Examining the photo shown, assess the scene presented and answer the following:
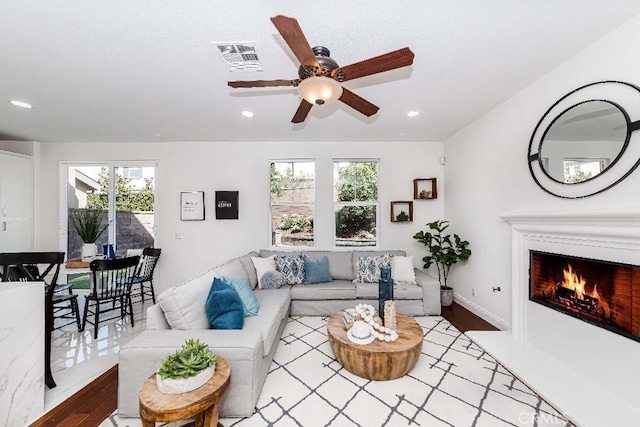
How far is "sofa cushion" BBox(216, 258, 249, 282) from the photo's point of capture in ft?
9.70

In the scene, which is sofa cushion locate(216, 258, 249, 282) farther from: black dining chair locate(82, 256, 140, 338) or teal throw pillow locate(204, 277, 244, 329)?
black dining chair locate(82, 256, 140, 338)

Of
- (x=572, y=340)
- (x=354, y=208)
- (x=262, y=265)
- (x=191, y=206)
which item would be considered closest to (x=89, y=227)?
(x=191, y=206)

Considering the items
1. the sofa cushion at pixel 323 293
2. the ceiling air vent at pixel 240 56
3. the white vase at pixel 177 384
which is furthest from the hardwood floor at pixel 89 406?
the ceiling air vent at pixel 240 56

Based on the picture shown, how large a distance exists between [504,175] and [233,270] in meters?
3.37

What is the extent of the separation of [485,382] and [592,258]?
1309 millimetres

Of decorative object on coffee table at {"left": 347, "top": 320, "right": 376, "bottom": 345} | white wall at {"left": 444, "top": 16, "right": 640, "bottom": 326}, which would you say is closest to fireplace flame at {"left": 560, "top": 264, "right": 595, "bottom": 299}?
white wall at {"left": 444, "top": 16, "right": 640, "bottom": 326}

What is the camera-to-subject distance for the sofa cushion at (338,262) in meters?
4.12

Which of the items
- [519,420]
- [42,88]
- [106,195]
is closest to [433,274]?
[519,420]

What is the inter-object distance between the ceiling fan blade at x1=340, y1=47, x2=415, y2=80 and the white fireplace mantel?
179 centimetres

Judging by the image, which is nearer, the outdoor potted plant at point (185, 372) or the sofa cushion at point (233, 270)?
the outdoor potted plant at point (185, 372)

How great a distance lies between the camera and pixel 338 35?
191cm

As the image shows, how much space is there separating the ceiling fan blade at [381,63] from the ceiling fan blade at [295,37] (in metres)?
0.23

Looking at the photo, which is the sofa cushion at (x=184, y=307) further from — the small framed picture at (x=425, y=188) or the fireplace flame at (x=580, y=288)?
the small framed picture at (x=425, y=188)

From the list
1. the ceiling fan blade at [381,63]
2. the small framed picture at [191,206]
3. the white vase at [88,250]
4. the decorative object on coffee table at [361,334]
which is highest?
the ceiling fan blade at [381,63]
